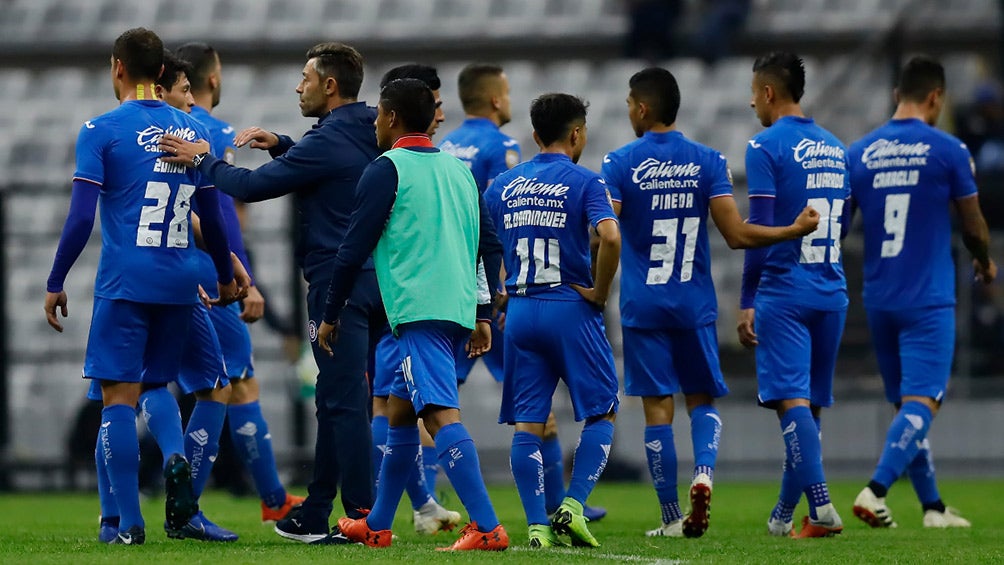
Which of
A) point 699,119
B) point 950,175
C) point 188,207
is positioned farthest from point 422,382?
point 699,119

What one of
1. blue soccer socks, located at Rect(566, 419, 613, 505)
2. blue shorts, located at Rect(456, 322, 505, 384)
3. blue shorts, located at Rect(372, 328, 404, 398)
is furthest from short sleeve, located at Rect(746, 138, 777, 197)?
blue shorts, located at Rect(372, 328, 404, 398)

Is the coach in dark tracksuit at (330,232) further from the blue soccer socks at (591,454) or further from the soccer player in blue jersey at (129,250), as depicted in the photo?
the blue soccer socks at (591,454)

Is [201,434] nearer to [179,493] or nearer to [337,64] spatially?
[179,493]

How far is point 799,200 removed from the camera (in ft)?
27.2

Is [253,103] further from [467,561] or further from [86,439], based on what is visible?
[467,561]

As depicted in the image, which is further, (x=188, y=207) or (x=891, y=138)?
(x=891, y=138)

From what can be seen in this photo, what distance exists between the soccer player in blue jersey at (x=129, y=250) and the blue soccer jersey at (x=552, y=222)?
1487 millimetres

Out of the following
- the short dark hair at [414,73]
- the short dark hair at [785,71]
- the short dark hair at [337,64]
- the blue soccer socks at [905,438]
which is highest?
the short dark hair at [785,71]

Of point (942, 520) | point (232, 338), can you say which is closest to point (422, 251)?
point (232, 338)

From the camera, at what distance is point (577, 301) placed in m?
7.46

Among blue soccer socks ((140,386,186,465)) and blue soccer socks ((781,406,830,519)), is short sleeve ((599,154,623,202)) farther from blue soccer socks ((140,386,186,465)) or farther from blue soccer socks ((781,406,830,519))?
blue soccer socks ((140,386,186,465))

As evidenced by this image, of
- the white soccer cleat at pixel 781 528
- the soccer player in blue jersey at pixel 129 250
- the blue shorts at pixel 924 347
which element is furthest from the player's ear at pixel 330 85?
the blue shorts at pixel 924 347

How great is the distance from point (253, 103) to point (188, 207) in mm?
12358

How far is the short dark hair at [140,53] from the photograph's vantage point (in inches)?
278
